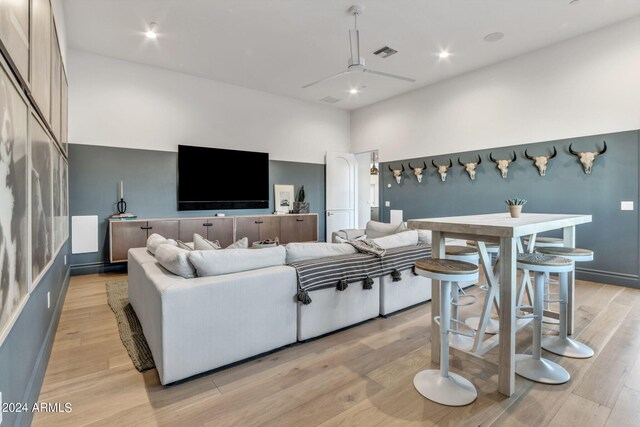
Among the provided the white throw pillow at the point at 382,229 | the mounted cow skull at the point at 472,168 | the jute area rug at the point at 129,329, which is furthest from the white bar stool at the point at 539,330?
the mounted cow skull at the point at 472,168

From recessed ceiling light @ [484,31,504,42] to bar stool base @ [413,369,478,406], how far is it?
14.3 feet

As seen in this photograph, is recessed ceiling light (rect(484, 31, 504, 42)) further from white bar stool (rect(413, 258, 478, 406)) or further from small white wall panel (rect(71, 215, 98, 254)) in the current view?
small white wall panel (rect(71, 215, 98, 254))

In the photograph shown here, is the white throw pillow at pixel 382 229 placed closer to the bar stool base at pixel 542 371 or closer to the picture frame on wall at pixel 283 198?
the bar stool base at pixel 542 371

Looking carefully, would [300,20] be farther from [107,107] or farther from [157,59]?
[107,107]

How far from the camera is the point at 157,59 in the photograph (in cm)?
500

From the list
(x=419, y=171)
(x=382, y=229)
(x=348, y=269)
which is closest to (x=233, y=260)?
(x=348, y=269)

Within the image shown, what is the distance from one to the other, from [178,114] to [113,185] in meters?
1.61

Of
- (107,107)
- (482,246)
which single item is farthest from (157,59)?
(482,246)

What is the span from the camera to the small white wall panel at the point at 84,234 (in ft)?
15.3

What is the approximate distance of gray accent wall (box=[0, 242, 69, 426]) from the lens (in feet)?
3.92

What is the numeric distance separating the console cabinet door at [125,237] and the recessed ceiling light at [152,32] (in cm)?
261

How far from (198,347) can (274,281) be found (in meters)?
0.63

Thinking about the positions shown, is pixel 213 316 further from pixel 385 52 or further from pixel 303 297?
pixel 385 52

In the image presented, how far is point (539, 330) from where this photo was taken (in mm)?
2061
